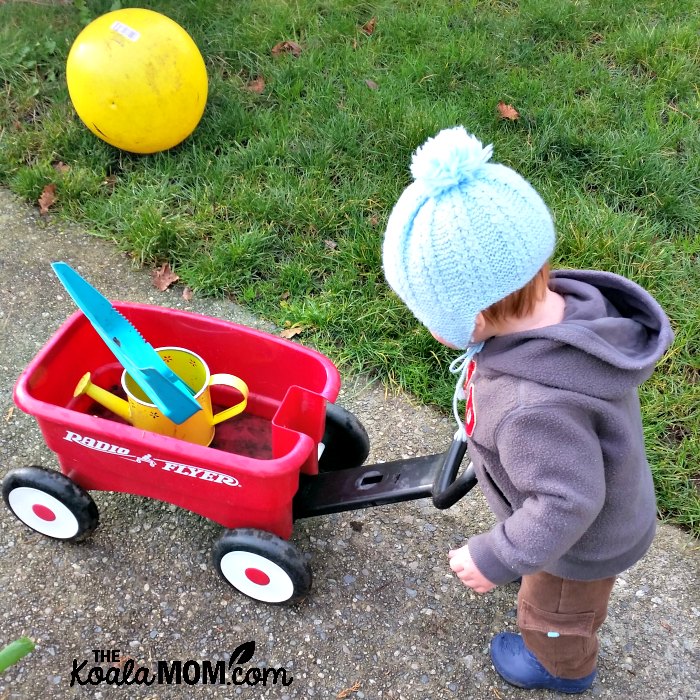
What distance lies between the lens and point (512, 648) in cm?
191

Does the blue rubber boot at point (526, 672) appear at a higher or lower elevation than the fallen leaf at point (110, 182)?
lower

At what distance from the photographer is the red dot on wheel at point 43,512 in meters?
1.98

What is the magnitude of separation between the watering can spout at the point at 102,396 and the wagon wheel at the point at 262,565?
1.47ft

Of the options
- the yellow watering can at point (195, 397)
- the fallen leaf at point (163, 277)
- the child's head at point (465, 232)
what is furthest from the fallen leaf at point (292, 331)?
the child's head at point (465, 232)

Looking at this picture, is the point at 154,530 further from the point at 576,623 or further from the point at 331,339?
the point at 576,623

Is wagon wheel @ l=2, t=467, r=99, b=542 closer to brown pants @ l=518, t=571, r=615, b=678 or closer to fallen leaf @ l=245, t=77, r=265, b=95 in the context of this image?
brown pants @ l=518, t=571, r=615, b=678

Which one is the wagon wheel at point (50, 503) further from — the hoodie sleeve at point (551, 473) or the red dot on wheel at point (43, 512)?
the hoodie sleeve at point (551, 473)

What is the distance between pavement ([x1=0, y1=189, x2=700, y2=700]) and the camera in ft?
6.22

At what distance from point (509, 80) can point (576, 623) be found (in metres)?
2.92

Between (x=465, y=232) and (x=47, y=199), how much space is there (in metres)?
2.59

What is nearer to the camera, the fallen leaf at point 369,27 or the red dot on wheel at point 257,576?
the red dot on wheel at point 257,576

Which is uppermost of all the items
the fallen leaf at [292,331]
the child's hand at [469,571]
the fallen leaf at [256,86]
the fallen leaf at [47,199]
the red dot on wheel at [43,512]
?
the fallen leaf at [256,86]

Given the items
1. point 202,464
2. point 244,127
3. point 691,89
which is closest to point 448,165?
point 202,464

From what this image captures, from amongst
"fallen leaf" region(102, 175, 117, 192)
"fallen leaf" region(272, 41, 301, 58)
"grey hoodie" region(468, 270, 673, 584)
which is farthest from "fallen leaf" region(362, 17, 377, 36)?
"grey hoodie" region(468, 270, 673, 584)
